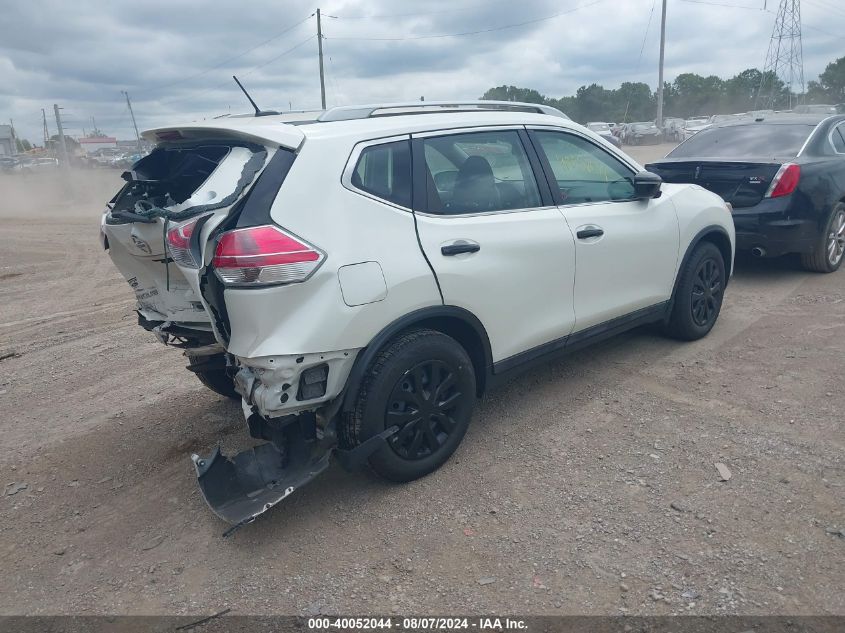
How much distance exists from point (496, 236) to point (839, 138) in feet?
19.5

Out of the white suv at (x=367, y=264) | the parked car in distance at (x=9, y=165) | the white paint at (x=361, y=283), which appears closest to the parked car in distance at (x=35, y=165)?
the parked car in distance at (x=9, y=165)

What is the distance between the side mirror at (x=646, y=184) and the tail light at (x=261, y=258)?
2573 mm

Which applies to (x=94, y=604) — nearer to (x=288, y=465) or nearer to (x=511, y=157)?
(x=288, y=465)

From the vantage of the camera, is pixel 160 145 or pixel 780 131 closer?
pixel 160 145

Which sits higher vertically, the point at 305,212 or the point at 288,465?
the point at 305,212

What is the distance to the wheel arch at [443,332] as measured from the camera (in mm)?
3111

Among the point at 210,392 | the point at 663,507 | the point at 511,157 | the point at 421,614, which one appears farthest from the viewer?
the point at 210,392

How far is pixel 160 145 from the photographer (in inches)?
146

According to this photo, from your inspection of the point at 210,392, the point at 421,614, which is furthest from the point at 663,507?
the point at 210,392

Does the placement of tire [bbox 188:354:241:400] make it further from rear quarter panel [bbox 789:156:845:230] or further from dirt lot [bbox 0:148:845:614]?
rear quarter panel [bbox 789:156:845:230]

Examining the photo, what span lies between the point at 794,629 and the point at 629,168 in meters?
3.06

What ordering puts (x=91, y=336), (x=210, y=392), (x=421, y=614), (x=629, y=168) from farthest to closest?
(x=91, y=336) → (x=210, y=392) → (x=629, y=168) → (x=421, y=614)

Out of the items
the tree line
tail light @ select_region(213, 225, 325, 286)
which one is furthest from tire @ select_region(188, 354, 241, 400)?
the tree line

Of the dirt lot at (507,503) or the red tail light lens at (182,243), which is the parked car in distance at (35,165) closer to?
the dirt lot at (507,503)
